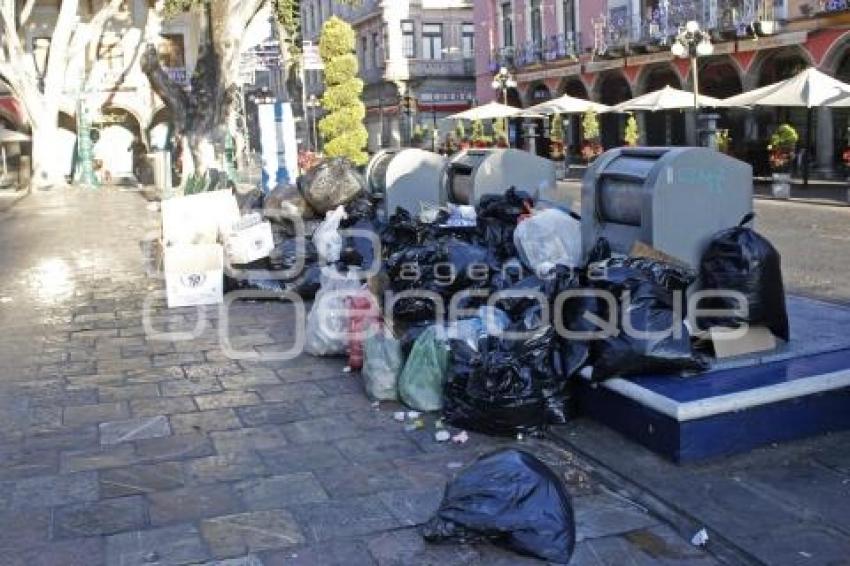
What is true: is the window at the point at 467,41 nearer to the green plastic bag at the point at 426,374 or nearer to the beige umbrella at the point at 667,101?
the beige umbrella at the point at 667,101

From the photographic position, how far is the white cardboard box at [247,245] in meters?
9.23

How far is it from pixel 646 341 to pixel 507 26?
37683mm

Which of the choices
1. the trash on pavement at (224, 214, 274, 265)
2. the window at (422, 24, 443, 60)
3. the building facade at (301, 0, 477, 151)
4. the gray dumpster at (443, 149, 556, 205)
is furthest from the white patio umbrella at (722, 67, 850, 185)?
the window at (422, 24, 443, 60)

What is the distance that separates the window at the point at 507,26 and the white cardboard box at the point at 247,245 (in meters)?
32.4

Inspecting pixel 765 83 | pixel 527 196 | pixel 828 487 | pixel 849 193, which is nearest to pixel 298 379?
pixel 527 196

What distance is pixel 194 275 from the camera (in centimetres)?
877

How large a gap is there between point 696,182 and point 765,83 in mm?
23159

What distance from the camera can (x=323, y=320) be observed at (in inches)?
259

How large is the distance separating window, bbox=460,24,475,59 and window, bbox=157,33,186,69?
57.3 ft

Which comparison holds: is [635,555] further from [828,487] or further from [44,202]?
[44,202]

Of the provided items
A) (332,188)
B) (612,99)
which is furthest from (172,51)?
(332,188)

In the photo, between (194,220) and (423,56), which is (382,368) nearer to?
(194,220)

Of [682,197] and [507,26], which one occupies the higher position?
[507,26]

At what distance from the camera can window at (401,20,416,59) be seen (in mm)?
50344
